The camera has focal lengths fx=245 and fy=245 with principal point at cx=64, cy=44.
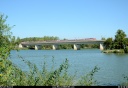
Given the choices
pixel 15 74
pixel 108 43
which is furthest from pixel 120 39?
pixel 15 74

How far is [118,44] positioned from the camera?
88500 mm

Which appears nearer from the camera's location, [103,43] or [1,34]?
[1,34]

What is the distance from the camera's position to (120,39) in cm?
8644

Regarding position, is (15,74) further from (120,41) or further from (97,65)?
(120,41)

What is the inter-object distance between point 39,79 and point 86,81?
187 centimetres

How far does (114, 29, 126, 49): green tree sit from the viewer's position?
284 feet

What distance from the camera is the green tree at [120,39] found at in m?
86.6

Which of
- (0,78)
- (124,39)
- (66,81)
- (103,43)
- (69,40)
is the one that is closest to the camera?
(0,78)

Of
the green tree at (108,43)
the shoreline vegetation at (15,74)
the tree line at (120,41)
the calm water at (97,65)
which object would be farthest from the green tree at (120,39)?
the shoreline vegetation at (15,74)

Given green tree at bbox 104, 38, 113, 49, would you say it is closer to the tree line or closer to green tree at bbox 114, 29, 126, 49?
the tree line

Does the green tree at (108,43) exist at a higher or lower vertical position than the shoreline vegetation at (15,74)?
lower

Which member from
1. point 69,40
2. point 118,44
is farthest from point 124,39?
point 69,40

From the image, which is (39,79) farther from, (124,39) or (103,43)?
(103,43)

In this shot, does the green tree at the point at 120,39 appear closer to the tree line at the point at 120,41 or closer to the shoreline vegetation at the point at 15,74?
the tree line at the point at 120,41
